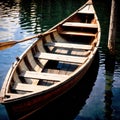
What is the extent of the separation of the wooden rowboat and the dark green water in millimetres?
800

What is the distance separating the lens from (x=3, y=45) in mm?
9586

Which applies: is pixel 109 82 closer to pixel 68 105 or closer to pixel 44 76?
pixel 68 105

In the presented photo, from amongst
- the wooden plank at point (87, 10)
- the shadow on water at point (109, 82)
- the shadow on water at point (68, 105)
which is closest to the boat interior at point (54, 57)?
the wooden plank at point (87, 10)

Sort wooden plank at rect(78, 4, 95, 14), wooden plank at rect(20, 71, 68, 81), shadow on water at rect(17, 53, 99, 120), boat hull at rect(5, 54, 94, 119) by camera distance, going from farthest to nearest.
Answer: wooden plank at rect(78, 4, 95, 14) < wooden plank at rect(20, 71, 68, 81) < shadow on water at rect(17, 53, 99, 120) < boat hull at rect(5, 54, 94, 119)

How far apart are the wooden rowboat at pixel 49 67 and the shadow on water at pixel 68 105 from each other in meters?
0.73

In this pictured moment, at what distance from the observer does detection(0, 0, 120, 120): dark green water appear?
33.2ft

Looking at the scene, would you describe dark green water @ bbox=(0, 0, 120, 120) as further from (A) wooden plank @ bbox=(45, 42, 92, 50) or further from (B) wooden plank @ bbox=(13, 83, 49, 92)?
(A) wooden plank @ bbox=(45, 42, 92, 50)

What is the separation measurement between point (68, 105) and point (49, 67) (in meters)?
2.63

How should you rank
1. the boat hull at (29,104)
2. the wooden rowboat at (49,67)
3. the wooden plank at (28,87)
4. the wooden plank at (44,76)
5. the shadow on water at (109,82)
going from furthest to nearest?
the shadow on water at (109,82) → the wooden plank at (44,76) → the wooden plank at (28,87) → the wooden rowboat at (49,67) → the boat hull at (29,104)

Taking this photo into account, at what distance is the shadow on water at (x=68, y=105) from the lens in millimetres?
9938

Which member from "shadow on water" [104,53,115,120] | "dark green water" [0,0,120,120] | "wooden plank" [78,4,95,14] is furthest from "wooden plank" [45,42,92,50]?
"wooden plank" [78,4,95,14]

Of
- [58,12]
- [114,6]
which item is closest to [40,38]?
[114,6]

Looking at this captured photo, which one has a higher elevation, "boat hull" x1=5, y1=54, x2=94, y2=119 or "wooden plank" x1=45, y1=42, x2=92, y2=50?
"wooden plank" x1=45, y1=42, x2=92, y2=50

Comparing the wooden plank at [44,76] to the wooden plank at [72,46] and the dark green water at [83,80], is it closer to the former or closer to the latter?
the dark green water at [83,80]
